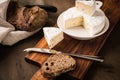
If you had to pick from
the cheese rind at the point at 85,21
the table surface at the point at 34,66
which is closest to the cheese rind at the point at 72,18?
the cheese rind at the point at 85,21

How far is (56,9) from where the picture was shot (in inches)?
33.5

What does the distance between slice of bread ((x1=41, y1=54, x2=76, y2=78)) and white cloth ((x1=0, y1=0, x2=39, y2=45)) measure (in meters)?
0.17

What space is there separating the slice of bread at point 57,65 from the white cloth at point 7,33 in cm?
17

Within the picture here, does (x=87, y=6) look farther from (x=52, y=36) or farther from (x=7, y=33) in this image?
(x=7, y=33)

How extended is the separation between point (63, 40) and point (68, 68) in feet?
0.50

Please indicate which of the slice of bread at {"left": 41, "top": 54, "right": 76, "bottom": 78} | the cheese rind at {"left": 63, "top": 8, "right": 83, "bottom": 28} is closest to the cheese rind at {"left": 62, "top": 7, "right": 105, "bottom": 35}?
the cheese rind at {"left": 63, "top": 8, "right": 83, "bottom": 28}

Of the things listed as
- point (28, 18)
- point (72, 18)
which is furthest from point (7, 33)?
point (72, 18)

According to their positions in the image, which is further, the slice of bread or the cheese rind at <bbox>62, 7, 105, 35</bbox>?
the cheese rind at <bbox>62, 7, 105, 35</bbox>

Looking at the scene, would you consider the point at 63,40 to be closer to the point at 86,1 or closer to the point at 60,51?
the point at 60,51

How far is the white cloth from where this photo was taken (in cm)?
73

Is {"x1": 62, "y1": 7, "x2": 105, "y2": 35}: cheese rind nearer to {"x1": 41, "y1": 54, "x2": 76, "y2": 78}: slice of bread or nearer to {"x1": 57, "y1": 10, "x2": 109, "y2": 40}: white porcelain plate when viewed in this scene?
{"x1": 57, "y1": 10, "x2": 109, "y2": 40}: white porcelain plate

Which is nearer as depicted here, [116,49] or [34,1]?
[116,49]

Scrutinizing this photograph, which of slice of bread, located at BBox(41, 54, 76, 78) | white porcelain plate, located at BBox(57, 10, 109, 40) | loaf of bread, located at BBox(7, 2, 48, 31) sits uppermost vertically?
loaf of bread, located at BBox(7, 2, 48, 31)

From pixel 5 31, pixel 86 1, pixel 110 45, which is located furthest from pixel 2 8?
pixel 110 45
